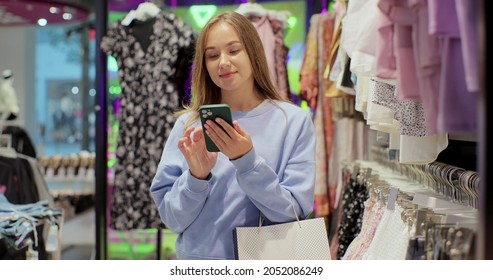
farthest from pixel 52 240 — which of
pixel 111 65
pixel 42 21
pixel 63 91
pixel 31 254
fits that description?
pixel 63 91

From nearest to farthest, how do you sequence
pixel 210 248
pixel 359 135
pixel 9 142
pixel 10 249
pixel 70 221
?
pixel 210 248 < pixel 10 249 < pixel 359 135 < pixel 9 142 < pixel 70 221

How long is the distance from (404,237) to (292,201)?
13.1 inches

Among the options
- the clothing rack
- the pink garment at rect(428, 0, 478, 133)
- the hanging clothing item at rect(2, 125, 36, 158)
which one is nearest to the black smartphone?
the pink garment at rect(428, 0, 478, 133)

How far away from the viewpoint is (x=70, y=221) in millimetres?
6520

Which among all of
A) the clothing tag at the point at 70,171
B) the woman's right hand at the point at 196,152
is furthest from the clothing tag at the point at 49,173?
the woman's right hand at the point at 196,152

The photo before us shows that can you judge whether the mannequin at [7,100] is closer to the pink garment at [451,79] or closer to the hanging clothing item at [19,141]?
the hanging clothing item at [19,141]

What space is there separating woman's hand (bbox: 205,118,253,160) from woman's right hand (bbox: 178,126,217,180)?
9 centimetres

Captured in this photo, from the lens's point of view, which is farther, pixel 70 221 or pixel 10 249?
pixel 70 221

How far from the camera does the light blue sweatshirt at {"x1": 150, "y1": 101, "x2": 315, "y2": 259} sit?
6.43ft

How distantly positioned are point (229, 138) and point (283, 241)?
37 centimetres

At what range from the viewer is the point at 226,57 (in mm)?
1986

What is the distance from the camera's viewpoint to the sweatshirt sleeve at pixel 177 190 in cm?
192
